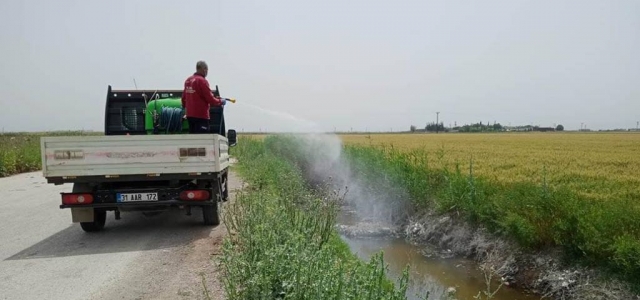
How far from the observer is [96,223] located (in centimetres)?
726

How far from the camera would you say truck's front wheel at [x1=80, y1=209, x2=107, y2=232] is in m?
7.15

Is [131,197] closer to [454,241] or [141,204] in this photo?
[141,204]

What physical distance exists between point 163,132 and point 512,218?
267 inches

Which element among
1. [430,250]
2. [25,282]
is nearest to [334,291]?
[25,282]

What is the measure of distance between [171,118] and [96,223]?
2.36 m

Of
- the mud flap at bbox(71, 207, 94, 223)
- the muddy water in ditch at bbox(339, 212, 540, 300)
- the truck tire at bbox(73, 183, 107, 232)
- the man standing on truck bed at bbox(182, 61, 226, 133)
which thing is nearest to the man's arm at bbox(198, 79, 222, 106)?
the man standing on truck bed at bbox(182, 61, 226, 133)

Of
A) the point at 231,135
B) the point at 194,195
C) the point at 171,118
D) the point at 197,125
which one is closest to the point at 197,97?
the point at 197,125

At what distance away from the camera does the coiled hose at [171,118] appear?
827cm

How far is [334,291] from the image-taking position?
3352 millimetres

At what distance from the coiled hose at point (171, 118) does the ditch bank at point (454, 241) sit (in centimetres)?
336

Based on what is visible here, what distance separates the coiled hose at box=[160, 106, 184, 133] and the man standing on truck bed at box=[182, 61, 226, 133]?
0.52 meters

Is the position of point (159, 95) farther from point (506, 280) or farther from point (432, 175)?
point (506, 280)

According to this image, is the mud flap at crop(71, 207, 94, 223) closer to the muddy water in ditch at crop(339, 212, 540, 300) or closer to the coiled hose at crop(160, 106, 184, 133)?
the coiled hose at crop(160, 106, 184, 133)

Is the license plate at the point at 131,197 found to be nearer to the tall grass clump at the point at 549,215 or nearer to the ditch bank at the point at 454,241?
the ditch bank at the point at 454,241
